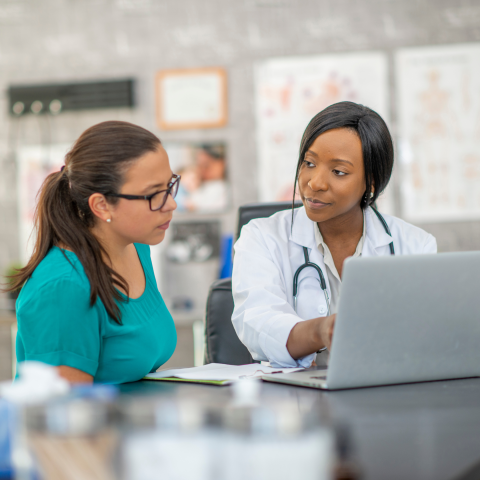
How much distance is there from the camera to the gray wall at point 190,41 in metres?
3.13

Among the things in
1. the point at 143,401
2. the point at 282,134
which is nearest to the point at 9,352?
the point at 282,134

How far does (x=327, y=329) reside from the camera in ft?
3.31

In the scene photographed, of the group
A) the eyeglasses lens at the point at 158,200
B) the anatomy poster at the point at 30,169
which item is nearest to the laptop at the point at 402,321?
the eyeglasses lens at the point at 158,200

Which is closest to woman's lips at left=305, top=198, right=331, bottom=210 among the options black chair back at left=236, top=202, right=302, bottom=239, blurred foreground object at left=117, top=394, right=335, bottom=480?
black chair back at left=236, top=202, right=302, bottom=239

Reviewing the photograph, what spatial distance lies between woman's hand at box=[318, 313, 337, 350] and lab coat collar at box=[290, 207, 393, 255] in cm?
44

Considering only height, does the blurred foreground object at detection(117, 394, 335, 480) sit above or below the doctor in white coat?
below

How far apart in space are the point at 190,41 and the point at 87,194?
234 cm

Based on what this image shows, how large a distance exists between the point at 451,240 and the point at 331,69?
1119 millimetres

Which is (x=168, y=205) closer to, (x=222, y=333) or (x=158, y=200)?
(x=158, y=200)

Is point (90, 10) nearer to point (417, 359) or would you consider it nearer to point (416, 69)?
point (416, 69)

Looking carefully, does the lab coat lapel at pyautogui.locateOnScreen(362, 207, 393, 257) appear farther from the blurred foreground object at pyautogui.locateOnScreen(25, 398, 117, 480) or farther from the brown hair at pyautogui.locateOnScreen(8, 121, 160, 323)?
the blurred foreground object at pyautogui.locateOnScreen(25, 398, 117, 480)

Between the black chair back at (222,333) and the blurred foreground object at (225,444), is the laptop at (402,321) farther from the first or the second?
the black chair back at (222,333)

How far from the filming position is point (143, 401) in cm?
45

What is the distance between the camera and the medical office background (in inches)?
122
